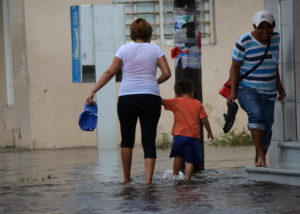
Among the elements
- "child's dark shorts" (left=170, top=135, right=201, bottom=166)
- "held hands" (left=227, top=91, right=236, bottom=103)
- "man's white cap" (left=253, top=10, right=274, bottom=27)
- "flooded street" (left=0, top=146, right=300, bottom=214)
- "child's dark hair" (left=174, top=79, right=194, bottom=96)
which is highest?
"man's white cap" (left=253, top=10, right=274, bottom=27)

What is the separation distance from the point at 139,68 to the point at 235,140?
7.54m

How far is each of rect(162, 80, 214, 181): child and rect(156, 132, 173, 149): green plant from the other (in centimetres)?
656

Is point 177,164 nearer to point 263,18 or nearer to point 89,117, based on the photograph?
point 89,117

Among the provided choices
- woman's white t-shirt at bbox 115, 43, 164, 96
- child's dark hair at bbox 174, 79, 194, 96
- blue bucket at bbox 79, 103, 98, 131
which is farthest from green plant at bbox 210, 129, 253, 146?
woman's white t-shirt at bbox 115, 43, 164, 96

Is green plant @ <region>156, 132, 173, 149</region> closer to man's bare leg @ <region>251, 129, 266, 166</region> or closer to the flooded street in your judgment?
the flooded street

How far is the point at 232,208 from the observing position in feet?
20.6

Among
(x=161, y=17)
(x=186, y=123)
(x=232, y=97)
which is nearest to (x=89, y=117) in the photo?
(x=186, y=123)

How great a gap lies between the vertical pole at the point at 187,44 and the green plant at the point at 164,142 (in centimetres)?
557

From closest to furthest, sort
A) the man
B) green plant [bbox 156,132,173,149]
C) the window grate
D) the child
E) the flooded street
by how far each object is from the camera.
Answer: the flooded street < the man < the child < green plant [bbox 156,132,173,149] < the window grate

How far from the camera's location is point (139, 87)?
816 centimetres

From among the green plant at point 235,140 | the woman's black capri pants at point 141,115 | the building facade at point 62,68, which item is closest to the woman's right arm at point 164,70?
the woman's black capri pants at point 141,115

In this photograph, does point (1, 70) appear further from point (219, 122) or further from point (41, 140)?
point (219, 122)

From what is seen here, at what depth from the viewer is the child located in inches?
339

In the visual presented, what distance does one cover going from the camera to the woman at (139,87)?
8180mm
